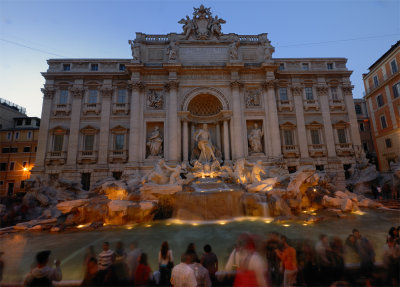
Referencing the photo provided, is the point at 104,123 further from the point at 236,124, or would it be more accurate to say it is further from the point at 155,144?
the point at 236,124

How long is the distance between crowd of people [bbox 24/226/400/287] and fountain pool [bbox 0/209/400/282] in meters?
0.92

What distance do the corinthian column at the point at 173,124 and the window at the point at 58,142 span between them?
34.6 ft

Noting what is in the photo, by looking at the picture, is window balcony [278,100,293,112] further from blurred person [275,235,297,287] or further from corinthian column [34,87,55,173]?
corinthian column [34,87,55,173]

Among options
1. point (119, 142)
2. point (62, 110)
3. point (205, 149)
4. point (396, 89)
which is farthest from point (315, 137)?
point (62, 110)

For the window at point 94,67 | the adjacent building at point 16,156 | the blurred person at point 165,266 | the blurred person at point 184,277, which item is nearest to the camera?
the blurred person at point 184,277

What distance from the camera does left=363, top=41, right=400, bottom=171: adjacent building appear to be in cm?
1983

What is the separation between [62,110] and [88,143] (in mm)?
4278

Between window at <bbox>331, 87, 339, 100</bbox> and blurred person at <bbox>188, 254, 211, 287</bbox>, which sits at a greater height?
window at <bbox>331, 87, 339, 100</bbox>

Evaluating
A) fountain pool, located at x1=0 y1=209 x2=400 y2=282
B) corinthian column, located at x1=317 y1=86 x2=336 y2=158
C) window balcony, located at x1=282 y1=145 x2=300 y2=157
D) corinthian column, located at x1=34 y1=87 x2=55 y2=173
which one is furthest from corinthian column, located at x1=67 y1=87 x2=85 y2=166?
corinthian column, located at x1=317 y1=86 x2=336 y2=158

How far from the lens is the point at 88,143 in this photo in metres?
18.6

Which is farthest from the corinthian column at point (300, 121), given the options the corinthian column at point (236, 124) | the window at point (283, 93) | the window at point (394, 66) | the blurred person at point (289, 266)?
the blurred person at point (289, 266)

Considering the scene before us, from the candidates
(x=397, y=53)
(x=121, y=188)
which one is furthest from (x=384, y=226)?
(x=397, y=53)

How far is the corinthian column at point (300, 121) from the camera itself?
61.5 feet

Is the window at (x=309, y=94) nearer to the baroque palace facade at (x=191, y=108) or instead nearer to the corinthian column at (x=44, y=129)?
the baroque palace facade at (x=191, y=108)
